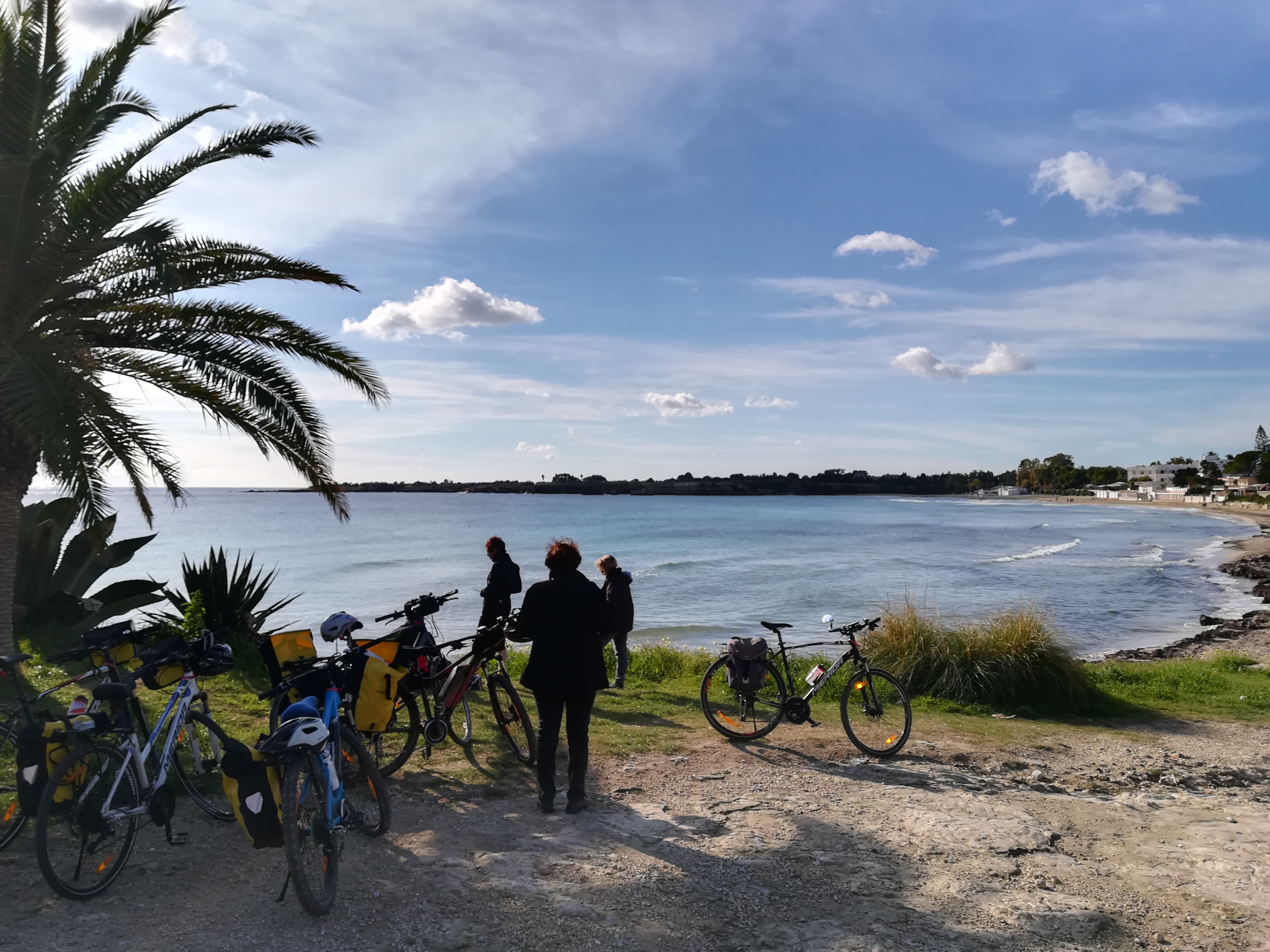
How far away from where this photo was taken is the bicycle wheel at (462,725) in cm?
702

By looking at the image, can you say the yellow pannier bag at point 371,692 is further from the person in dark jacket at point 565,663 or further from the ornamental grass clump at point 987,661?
the ornamental grass clump at point 987,661

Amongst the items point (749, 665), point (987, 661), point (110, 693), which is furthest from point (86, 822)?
point (987, 661)

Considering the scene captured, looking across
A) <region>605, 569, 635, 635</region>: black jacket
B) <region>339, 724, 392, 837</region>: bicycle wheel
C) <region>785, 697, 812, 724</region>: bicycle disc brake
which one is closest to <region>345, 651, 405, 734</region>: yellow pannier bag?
<region>339, 724, 392, 837</region>: bicycle wheel

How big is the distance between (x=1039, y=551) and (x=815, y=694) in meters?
49.9

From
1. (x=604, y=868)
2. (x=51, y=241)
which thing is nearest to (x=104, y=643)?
(x=604, y=868)

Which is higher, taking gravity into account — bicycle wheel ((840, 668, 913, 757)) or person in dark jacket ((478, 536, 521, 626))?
person in dark jacket ((478, 536, 521, 626))

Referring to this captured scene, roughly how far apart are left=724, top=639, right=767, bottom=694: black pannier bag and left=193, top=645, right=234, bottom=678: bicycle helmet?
4162mm

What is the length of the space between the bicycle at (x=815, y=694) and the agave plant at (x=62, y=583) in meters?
8.01

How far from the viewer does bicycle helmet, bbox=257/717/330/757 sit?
4.05m

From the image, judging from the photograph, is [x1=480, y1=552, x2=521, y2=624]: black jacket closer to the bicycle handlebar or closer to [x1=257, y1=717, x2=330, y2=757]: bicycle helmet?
the bicycle handlebar

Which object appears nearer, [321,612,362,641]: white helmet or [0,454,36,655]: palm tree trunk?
[321,612,362,641]: white helmet

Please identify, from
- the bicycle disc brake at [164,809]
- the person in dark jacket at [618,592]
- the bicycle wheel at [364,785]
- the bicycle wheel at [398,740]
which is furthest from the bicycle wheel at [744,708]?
the bicycle disc brake at [164,809]

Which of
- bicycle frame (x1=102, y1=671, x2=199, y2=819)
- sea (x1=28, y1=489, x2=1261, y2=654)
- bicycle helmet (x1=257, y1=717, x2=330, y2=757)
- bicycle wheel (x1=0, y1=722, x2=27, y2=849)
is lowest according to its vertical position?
sea (x1=28, y1=489, x2=1261, y2=654)

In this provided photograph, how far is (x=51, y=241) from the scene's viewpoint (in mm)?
7871
